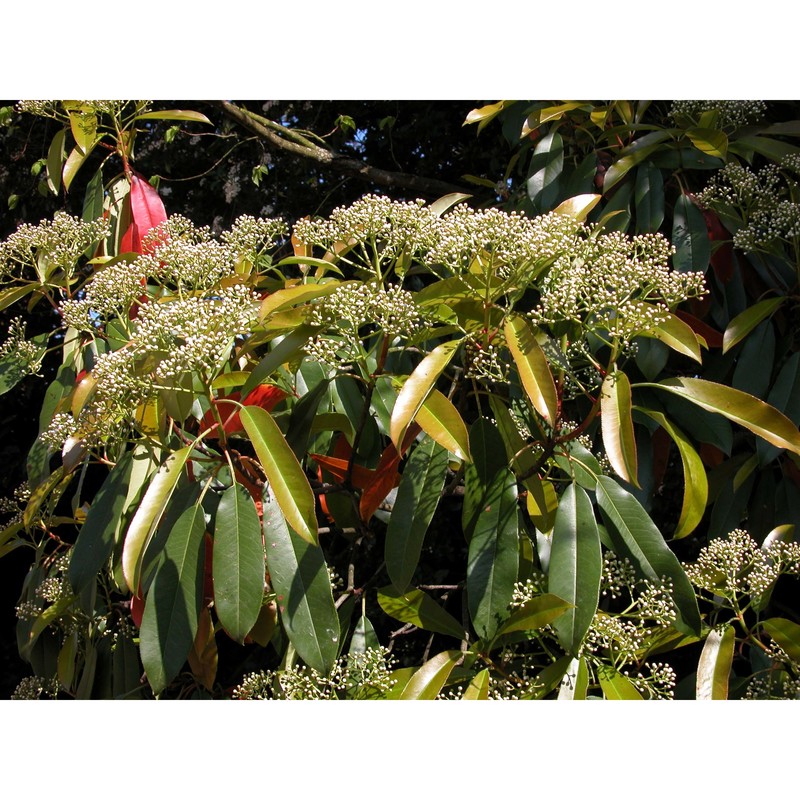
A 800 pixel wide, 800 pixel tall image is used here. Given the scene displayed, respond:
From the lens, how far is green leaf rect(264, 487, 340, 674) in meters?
1.08

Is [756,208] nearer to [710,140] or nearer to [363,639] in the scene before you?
[710,140]

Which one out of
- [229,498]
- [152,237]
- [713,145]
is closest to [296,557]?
[229,498]

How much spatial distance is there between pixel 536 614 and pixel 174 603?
49 centimetres

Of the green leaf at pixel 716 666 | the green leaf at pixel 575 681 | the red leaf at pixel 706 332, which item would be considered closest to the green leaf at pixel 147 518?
the green leaf at pixel 575 681

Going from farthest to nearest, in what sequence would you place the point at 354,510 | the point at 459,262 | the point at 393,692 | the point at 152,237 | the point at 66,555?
1. the point at 66,555
2. the point at 152,237
3. the point at 354,510
4. the point at 393,692
5. the point at 459,262

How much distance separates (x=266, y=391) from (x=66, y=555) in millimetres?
643

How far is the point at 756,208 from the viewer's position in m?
1.61

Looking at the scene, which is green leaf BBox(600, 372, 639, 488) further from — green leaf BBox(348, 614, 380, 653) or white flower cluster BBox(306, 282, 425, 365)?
green leaf BBox(348, 614, 380, 653)

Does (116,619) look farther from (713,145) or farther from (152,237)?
(713,145)

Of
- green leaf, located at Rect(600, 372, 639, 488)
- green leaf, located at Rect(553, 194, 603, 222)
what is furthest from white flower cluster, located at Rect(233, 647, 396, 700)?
green leaf, located at Rect(553, 194, 603, 222)

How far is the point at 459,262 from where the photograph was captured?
107cm

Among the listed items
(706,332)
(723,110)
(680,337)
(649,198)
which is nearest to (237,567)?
(680,337)

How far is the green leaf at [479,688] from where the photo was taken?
111cm

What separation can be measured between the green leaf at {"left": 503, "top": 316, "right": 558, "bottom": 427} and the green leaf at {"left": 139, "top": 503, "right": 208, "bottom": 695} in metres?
0.48
